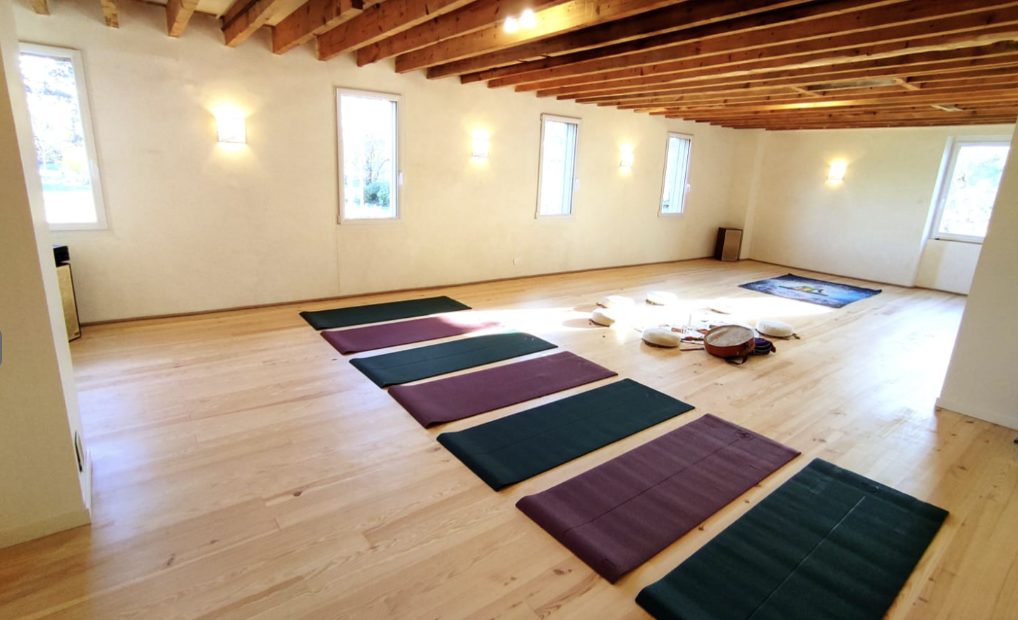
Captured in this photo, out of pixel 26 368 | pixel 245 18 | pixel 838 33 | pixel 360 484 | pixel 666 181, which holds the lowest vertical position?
pixel 360 484

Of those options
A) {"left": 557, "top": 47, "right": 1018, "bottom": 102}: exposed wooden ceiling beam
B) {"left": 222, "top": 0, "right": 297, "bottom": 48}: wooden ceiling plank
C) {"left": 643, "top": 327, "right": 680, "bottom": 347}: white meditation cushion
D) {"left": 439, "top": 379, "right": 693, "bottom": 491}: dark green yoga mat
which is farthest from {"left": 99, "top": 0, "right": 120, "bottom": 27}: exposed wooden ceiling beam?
{"left": 643, "top": 327, "right": 680, "bottom": 347}: white meditation cushion

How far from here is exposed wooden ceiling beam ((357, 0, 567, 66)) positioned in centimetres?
326

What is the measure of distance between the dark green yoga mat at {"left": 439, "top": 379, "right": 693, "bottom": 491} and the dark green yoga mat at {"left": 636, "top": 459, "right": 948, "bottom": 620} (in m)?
0.85

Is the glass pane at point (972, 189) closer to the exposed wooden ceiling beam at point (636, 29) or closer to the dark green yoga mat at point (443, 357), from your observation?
the exposed wooden ceiling beam at point (636, 29)

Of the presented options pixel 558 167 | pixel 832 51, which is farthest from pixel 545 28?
pixel 558 167

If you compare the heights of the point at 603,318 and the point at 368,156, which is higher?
the point at 368,156

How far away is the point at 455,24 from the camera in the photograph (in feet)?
12.5

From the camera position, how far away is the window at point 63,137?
4043mm

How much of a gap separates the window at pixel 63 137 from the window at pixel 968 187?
10.5m

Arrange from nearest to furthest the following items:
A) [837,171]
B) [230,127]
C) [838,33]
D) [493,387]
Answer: [838,33] < [493,387] < [230,127] < [837,171]

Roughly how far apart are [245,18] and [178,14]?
463 mm

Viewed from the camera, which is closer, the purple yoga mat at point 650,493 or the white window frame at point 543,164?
the purple yoga mat at point 650,493

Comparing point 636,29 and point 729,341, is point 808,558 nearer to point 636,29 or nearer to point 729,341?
point 729,341

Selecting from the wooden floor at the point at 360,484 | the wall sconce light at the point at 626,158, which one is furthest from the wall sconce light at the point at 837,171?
the wooden floor at the point at 360,484
